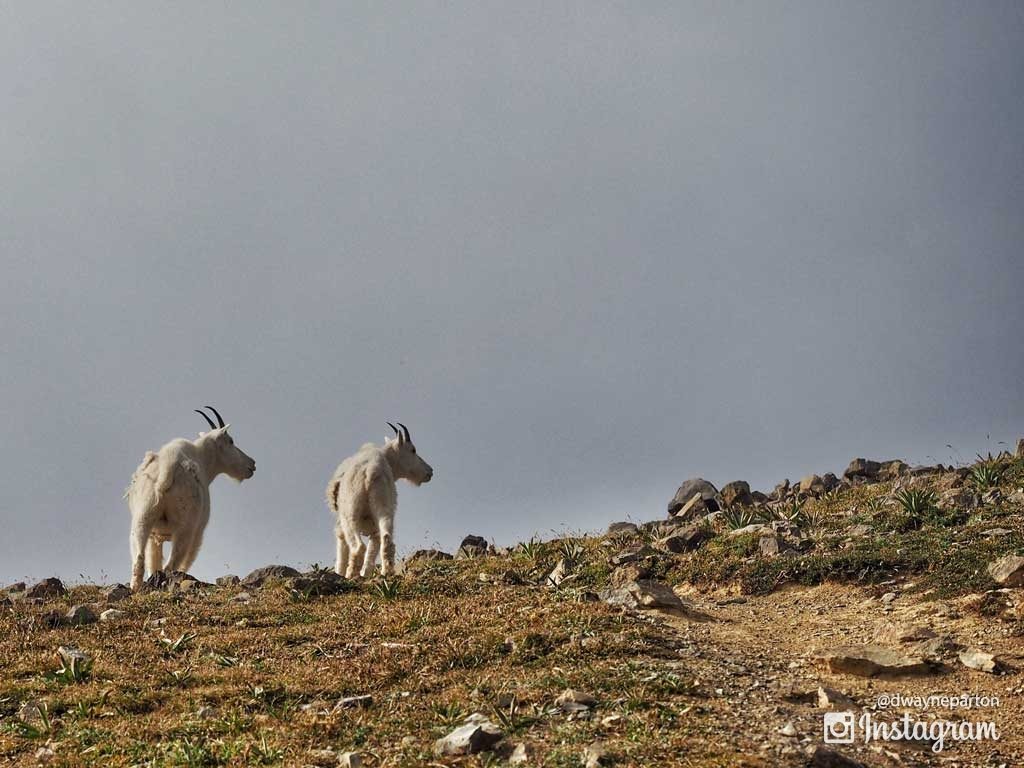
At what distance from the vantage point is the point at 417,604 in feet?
37.4

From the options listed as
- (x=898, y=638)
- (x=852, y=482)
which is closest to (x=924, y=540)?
(x=898, y=638)

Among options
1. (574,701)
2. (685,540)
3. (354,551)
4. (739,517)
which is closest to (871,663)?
(574,701)

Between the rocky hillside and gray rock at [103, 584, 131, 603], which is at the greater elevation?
gray rock at [103, 584, 131, 603]

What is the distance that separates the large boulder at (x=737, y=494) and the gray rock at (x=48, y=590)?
1019cm

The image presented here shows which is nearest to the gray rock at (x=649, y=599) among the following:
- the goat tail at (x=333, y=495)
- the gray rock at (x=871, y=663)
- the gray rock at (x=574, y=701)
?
the gray rock at (x=871, y=663)

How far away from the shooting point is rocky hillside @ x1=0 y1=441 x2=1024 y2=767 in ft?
22.8

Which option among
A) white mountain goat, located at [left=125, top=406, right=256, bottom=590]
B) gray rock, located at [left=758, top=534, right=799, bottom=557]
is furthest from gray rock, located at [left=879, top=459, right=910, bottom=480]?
white mountain goat, located at [left=125, top=406, right=256, bottom=590]

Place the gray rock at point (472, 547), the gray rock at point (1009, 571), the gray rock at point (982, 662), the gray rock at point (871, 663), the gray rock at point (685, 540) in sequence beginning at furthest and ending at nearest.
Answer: the gray rock at point (472, 547) < the gray rock at point (685, 540) < the gray rock at point (1009, 571) < the gray rock at point (982, 662) < the gray rock at point (871, 663)

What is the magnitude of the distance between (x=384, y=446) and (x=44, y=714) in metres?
11.9

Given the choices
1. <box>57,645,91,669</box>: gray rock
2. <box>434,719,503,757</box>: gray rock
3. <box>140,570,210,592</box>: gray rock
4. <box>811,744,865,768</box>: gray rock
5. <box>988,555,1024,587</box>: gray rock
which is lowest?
<box>811,744,865,768</box>: gray rock

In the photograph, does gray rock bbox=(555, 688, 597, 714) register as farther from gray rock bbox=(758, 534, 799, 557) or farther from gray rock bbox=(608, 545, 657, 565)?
gray rock bbox=(758, 534, 799, 557)

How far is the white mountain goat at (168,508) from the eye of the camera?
15531 mm

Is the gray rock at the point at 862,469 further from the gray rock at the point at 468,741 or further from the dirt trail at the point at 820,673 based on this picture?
the gray rock at the point at 468,741

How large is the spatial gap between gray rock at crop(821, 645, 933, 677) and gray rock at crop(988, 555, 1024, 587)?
8.15 feet
